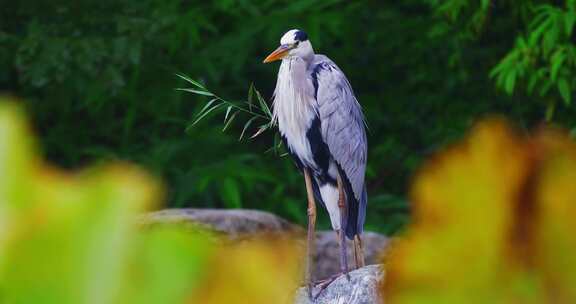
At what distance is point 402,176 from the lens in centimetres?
723

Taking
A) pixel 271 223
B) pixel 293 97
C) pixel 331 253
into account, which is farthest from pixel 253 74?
pixel 293 97

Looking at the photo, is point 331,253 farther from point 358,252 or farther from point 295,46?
point 295,46

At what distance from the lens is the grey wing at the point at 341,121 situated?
3.58m

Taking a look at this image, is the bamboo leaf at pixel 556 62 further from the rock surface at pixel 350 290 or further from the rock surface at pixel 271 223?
the rock surface at pixel 350 290

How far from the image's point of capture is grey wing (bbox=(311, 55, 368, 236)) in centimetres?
358

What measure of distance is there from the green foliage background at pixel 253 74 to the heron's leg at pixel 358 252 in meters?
1.92

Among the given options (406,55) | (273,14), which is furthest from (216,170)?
(406,55)

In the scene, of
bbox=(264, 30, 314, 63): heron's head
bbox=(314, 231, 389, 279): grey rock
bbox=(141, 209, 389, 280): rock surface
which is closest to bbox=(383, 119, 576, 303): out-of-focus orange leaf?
bbox=(264, 30, 314, 63): heron's head

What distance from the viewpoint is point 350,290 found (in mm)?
3293

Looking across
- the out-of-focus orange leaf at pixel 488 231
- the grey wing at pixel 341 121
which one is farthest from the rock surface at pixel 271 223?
the out-of-focus orange leaf at pixel 488 231

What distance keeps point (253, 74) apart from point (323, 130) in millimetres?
3760

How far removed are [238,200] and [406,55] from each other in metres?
2.19

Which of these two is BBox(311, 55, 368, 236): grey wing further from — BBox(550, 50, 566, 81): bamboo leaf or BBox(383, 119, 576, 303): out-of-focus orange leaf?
BBox(383, 119, 576, 303): out-of-focus orange leaf

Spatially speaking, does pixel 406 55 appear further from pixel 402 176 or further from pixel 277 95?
pixel 277 95
